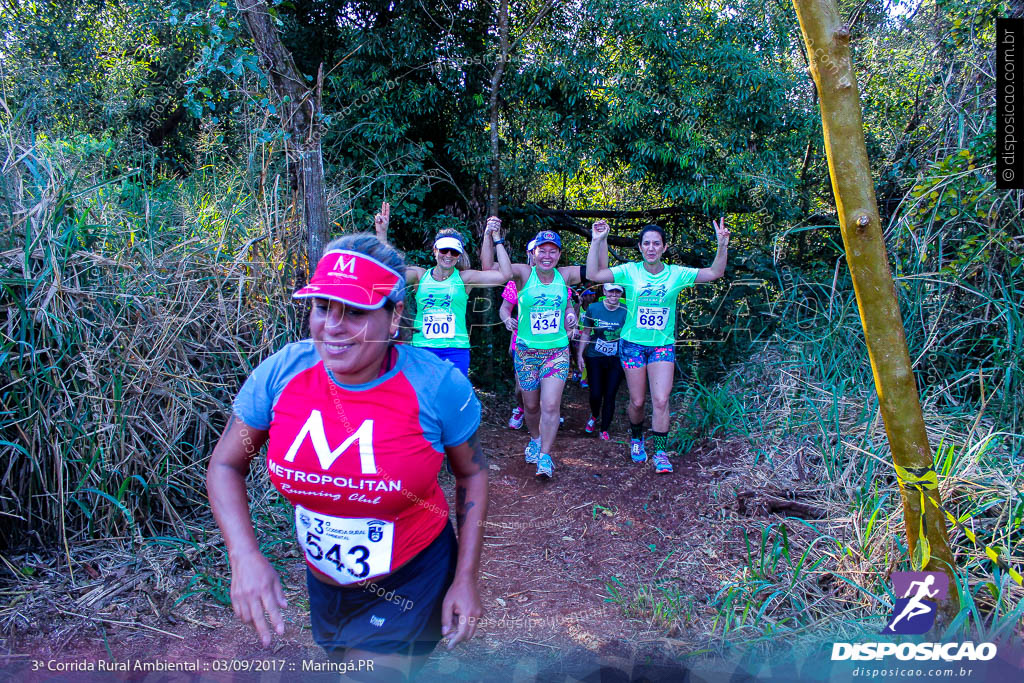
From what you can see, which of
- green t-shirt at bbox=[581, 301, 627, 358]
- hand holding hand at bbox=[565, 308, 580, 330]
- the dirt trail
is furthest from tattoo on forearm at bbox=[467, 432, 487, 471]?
green t-shirt at bbox=[581, 301, 627, 358]

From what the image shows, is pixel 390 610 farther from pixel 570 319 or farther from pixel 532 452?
pixel 570 319

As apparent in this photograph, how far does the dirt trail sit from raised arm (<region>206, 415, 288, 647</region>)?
57.0 inches

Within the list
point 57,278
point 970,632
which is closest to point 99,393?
point 57,278

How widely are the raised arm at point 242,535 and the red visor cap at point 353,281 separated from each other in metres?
0.50

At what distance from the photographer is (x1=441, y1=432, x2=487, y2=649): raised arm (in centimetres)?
201

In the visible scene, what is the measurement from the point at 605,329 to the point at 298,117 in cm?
368

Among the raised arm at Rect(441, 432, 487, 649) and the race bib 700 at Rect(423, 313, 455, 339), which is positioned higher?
the race bib 700 at Rect(423, 313, 455, 339)

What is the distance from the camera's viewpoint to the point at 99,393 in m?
4.00

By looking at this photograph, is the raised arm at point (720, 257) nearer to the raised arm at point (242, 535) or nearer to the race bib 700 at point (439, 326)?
the race bib 700 at point (439, 326)

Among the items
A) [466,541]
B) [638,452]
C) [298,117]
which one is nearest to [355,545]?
[466,541]

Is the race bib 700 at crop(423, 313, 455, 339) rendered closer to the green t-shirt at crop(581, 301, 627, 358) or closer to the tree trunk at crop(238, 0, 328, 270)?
the tree trunk at crop(238, 0, 328, 270)

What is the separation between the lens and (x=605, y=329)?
23.0 feet

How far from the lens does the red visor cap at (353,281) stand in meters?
1.91

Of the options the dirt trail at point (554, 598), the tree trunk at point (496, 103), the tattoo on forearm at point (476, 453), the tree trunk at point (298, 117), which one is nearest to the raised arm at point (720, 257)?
the dirt trail at point (554, 598)
